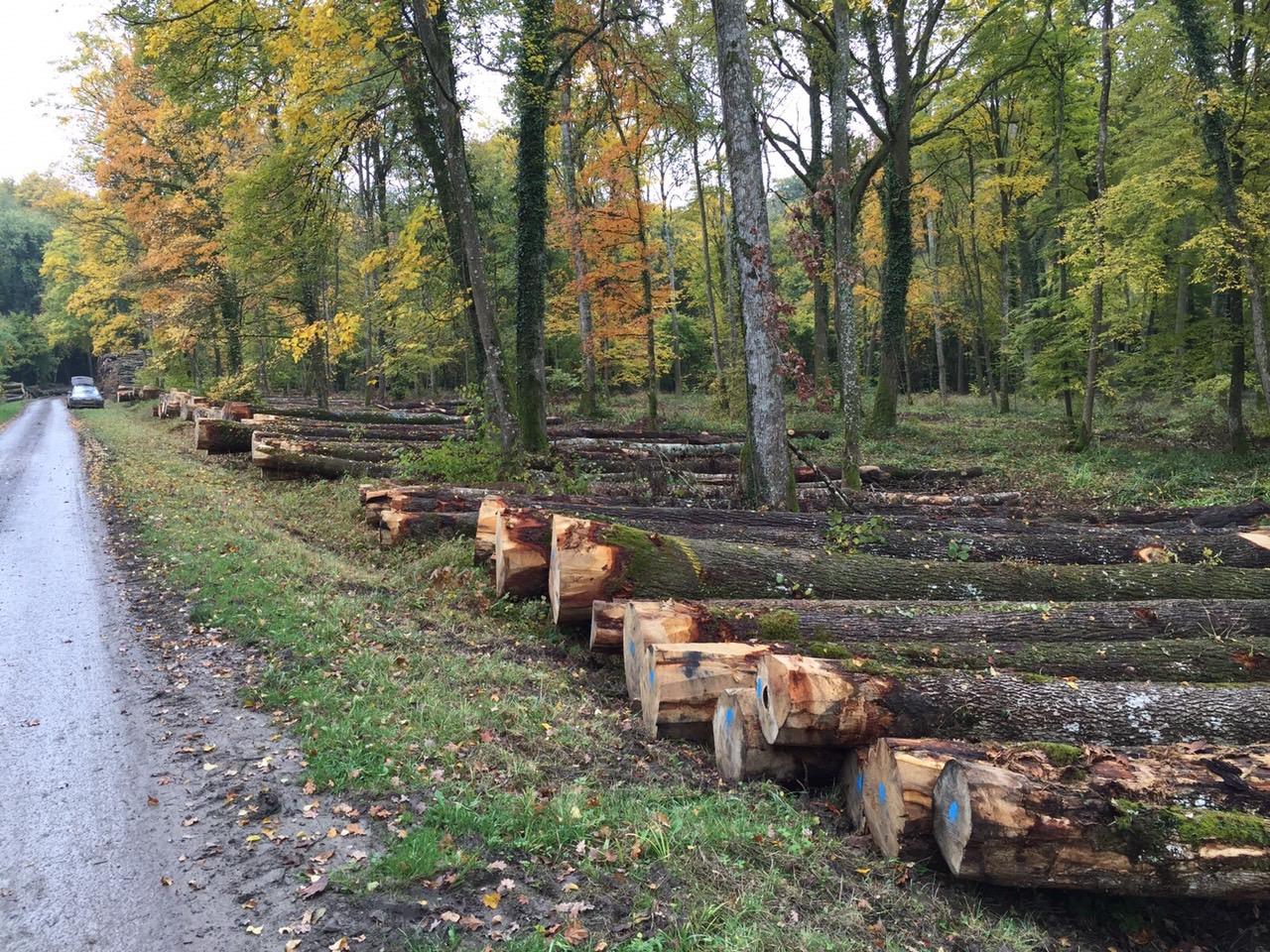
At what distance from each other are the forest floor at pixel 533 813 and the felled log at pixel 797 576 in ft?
2.98

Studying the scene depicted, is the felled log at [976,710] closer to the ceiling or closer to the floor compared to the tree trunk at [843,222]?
closer to the floor

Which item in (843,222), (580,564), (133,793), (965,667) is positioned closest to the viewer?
(133,793)

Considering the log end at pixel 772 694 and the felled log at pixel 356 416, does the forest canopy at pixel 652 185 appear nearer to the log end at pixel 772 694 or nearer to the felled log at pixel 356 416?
the felled log at pixel 356 416

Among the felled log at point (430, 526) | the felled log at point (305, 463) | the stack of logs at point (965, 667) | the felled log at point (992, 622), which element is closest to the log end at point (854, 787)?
the stack of logs at point (965, 667)

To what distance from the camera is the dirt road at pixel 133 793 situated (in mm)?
3143

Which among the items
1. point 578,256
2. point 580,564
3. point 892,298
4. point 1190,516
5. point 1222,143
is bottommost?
point 1190,516

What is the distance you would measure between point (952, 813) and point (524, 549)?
469 cm

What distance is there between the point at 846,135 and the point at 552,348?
103ft

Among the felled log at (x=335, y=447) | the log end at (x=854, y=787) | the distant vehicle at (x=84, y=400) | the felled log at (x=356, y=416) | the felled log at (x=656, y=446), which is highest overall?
the distant vehicle at (x=84, y=400)

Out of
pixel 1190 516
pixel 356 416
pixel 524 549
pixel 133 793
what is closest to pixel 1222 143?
pixel 1190 516

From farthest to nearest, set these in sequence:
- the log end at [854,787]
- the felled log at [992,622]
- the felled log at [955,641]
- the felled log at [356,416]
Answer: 1. the felled log at [356,416]
2. the felled log at [992,622]
3. the felled log at [955,641]
4. the log end at [854,787]

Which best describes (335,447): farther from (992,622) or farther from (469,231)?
(992,622)

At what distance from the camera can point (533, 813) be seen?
3.77 meters

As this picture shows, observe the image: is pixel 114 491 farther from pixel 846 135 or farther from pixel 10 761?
pixel 846 135
